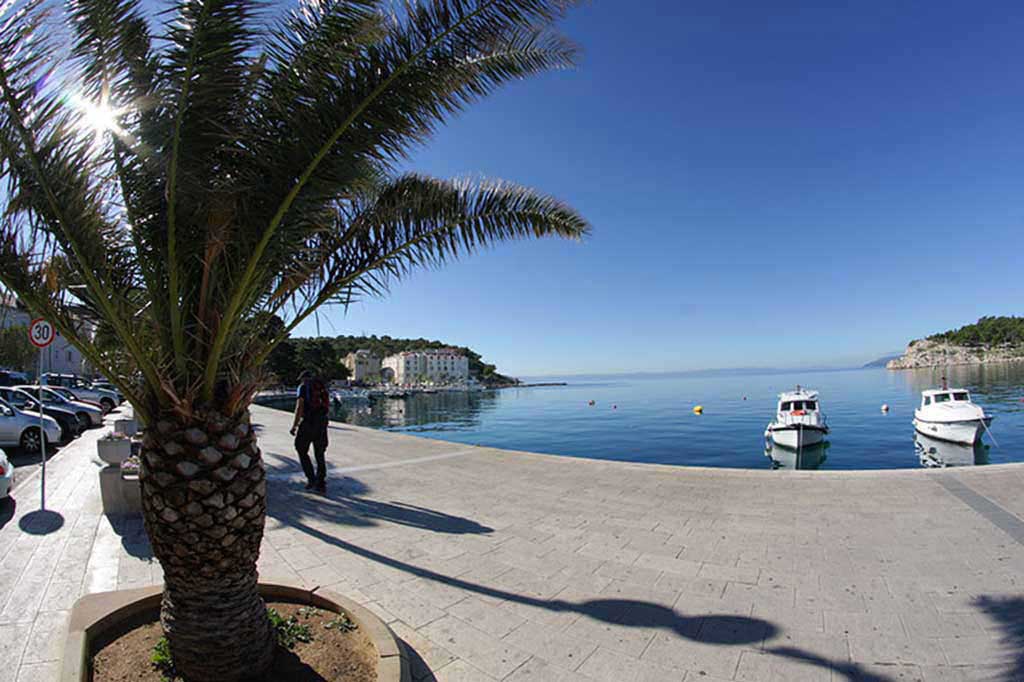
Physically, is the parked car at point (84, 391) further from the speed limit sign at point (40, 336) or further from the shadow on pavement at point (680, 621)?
the shadow on pavement at point (680, 621)

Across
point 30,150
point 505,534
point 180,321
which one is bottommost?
point 505,534

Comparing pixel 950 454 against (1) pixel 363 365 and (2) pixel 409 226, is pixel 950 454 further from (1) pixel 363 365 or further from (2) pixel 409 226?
(1) pixel 363 365

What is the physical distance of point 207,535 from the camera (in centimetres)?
237

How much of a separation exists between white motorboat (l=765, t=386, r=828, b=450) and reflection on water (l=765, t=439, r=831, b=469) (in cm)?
20

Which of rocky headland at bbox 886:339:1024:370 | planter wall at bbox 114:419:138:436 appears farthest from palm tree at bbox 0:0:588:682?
rocky headland at bbox 886:339:1024:370

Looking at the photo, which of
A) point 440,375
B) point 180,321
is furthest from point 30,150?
point 440,375

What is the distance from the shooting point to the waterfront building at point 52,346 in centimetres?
301

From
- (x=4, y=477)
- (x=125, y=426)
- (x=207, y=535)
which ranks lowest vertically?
(x=4, y=477)

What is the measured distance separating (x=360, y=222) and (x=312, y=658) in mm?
2901

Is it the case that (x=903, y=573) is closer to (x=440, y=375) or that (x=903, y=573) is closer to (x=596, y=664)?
(x=596, y=664)

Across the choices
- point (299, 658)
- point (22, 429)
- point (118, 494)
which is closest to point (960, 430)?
point (299, 658)

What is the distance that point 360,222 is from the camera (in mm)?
3758

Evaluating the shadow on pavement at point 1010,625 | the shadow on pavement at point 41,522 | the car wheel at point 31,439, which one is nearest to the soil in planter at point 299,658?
the shadow on pavement at point 1010,625

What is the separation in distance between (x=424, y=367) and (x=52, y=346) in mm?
107443
